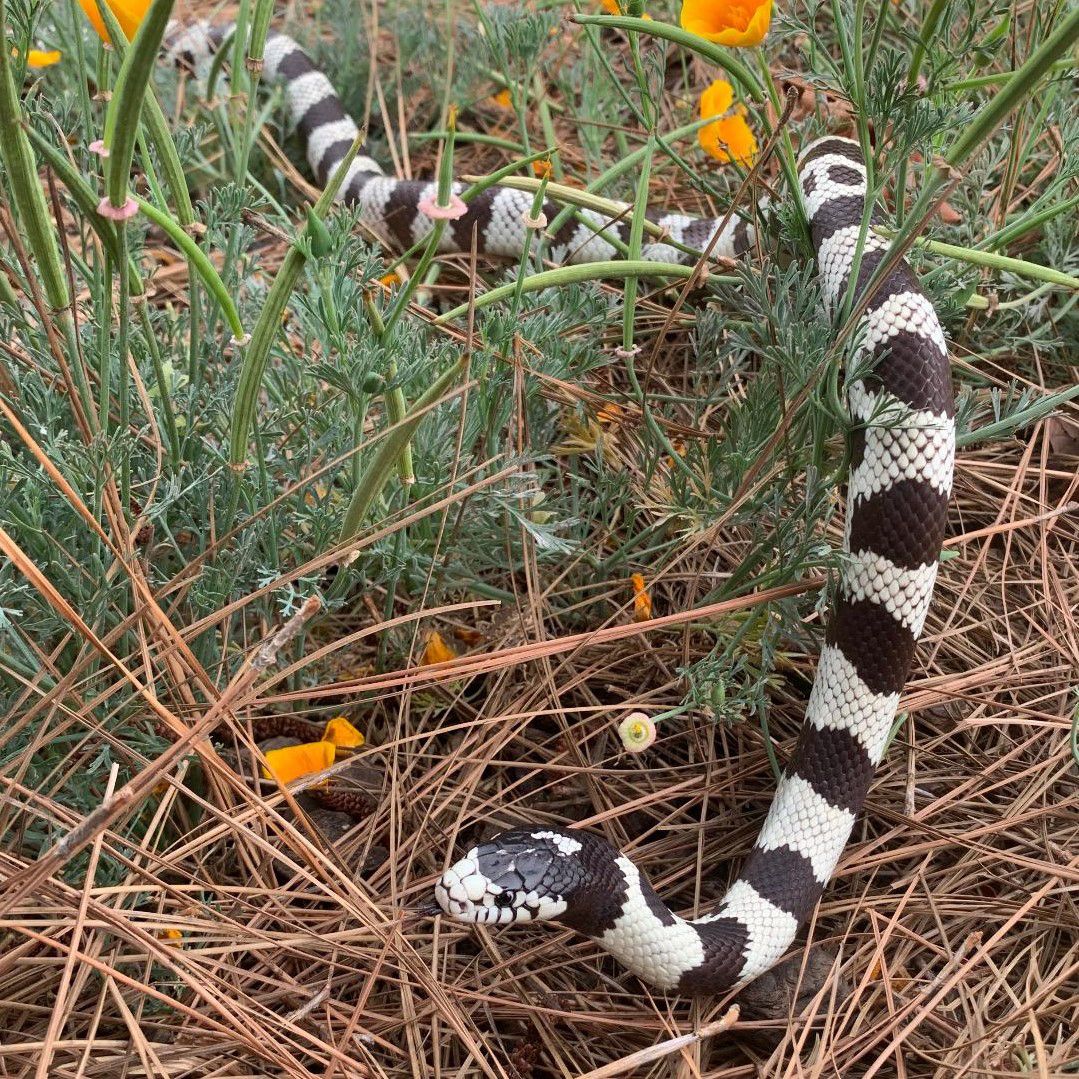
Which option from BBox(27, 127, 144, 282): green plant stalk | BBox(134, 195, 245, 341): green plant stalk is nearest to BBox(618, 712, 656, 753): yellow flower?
BBox(134, 195, 245, 341): green plant stalk

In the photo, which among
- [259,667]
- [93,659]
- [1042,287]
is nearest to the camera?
[259,667]

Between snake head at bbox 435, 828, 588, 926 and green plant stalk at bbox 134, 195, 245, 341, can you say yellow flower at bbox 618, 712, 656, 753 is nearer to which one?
snake head at bbox 435, 828, 588, 926

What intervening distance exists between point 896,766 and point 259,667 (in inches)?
67.2

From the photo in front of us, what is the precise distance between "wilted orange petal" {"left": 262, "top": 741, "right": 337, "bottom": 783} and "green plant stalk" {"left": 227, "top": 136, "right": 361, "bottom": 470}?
640 mm

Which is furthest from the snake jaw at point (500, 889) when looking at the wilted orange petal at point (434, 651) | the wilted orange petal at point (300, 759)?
the wilted orange petal at point (434, 651)

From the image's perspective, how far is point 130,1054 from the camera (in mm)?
1938

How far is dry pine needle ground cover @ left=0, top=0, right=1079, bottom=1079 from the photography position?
2100 mm

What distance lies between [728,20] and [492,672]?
5.29 ft

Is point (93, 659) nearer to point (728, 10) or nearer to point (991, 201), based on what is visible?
point (728, 10)

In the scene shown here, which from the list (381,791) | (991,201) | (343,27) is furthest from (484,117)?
(381,791)

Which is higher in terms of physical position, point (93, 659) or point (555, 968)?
point (93, 659)

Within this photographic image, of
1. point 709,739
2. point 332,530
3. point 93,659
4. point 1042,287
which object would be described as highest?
point 1042,287

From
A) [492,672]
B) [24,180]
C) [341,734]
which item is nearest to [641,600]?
[492,672]

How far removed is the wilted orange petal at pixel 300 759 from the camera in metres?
2.46
